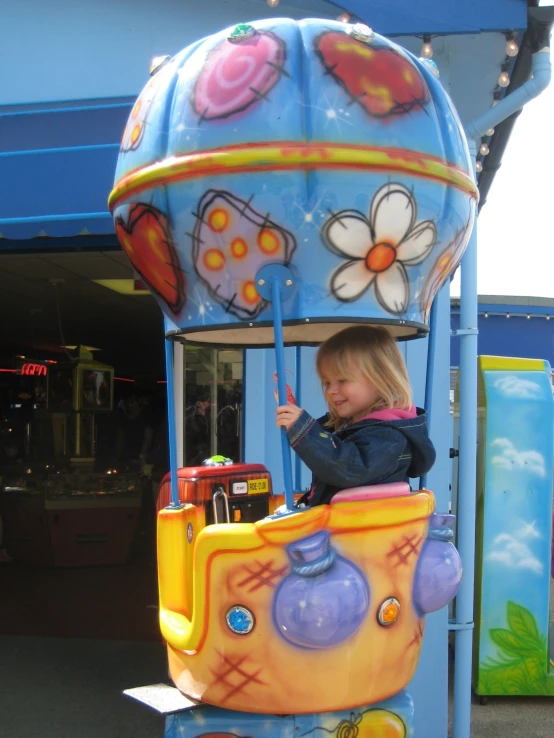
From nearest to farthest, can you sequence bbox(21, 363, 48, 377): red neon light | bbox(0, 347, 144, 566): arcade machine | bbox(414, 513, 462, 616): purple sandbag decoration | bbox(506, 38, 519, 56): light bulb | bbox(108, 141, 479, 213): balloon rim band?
bbox(108, 141, 479, 213): balloon rim band
bbox(414, 513, 462, 616): purple sandbag decoration
bbox(506, 38, 519, 56): light bulb
bbox(0, 347, 144, 566): arcade machine
bbox(21, 363, 48, 377): red neon light

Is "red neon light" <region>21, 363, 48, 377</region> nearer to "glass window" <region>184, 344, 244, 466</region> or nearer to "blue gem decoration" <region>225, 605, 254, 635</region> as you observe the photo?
"glass window" <region>184, 344, 244, 466</region>

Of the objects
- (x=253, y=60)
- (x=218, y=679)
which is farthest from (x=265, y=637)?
(x=253, y=60)

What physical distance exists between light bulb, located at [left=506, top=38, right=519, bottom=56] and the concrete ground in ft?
11.4

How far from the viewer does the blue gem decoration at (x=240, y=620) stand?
203cm

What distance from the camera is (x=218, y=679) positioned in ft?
6.91

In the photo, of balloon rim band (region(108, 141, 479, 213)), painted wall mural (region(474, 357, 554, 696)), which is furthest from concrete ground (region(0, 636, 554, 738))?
balloon rim band (region(108, 141, 479, 213))

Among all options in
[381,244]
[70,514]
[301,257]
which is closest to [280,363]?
[301,257]

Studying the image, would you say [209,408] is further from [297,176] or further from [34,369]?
[34,369]

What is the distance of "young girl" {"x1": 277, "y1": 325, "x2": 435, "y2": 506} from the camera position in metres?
2.06

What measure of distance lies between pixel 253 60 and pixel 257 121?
0.19 m

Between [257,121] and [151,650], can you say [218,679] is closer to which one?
[257,121]

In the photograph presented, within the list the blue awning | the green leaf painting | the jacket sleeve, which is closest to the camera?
the jacket sleeve

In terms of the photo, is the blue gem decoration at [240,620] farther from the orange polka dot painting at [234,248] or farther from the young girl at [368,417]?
the orange polka dot painting at [234,248]

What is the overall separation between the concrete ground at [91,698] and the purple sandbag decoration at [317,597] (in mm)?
2141
